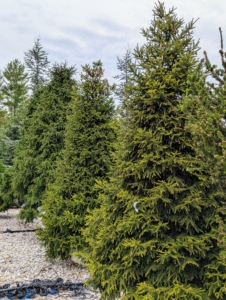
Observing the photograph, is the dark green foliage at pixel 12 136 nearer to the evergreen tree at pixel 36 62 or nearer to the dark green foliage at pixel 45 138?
the dark green foliage at pixel 45 138

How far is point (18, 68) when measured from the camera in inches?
988

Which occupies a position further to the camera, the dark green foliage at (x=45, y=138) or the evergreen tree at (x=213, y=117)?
the dark green foliage at (x=45, y=138)

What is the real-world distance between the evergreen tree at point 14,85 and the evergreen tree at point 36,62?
3.39 metres

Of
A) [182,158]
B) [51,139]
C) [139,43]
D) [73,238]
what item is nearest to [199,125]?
[182,158]

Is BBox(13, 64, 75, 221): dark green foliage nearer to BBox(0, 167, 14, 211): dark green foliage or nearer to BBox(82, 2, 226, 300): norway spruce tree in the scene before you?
BBox(0, 167, 14, 211): dark green foliage

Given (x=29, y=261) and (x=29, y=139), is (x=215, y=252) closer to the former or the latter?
(x=29, y=261)

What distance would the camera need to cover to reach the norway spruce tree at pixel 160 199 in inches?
106

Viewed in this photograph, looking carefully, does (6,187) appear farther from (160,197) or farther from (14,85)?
(14,85)

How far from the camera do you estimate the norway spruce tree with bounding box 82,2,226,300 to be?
2.70 m

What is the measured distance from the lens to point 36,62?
71.1ft

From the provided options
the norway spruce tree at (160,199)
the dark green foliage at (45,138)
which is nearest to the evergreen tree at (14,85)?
the dark green foliage at (45,138)

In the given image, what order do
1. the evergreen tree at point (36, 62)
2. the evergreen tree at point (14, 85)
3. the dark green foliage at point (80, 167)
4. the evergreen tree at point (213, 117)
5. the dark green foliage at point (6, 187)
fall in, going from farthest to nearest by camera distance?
the evergreen tree at point (14, 85) < the evergreen tree at point (36, 62) < the dark green foliage at point (6, 187) < the dark green foliage at point (80, 167) < the evergreen tree at point (213, 117)

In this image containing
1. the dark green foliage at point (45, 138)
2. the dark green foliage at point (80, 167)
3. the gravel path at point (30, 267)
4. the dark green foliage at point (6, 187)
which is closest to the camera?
the gravel path at point (30, 267)

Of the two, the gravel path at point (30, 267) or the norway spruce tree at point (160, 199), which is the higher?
the norway spruce tree at point (160, 199)
